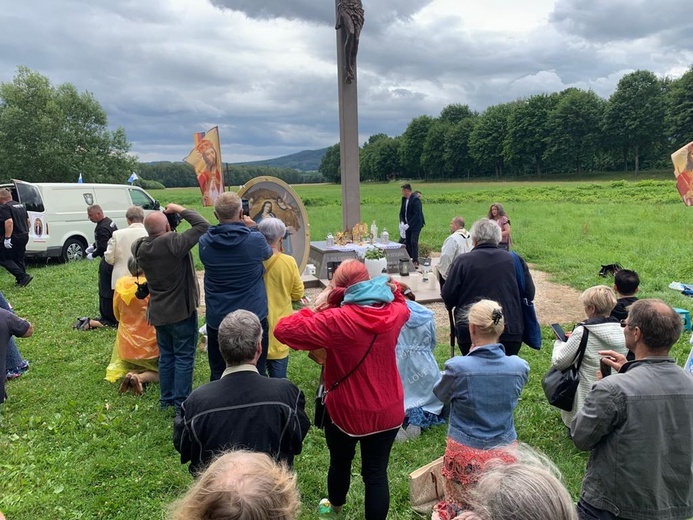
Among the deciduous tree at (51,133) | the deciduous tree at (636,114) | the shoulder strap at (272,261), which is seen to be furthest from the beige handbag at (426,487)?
the deciduous tree at (636,114)

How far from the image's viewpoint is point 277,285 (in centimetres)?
413

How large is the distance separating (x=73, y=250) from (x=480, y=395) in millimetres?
12400

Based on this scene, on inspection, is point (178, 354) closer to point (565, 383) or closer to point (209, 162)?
point (209, 162)

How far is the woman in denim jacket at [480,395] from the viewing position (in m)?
2.55

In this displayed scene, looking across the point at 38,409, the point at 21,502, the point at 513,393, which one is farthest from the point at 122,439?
the point at 513,393

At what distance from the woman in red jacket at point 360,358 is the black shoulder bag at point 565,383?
1.50 meters

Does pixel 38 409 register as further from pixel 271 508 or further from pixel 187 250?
pixel 271 508

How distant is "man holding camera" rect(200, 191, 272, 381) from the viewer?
361 centimetres

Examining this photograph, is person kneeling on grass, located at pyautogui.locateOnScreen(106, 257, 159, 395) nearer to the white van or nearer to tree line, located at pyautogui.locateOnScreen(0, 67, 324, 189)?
the white van

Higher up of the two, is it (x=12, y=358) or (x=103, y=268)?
(x=103, y=268)

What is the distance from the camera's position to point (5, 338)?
408 centimetres

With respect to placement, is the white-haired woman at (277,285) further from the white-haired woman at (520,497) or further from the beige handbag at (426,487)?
the white-haired woman at (520,497)

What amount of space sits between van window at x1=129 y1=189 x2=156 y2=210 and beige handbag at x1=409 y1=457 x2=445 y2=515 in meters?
12.5

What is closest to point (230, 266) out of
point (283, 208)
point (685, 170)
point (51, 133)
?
point (283, 208)
